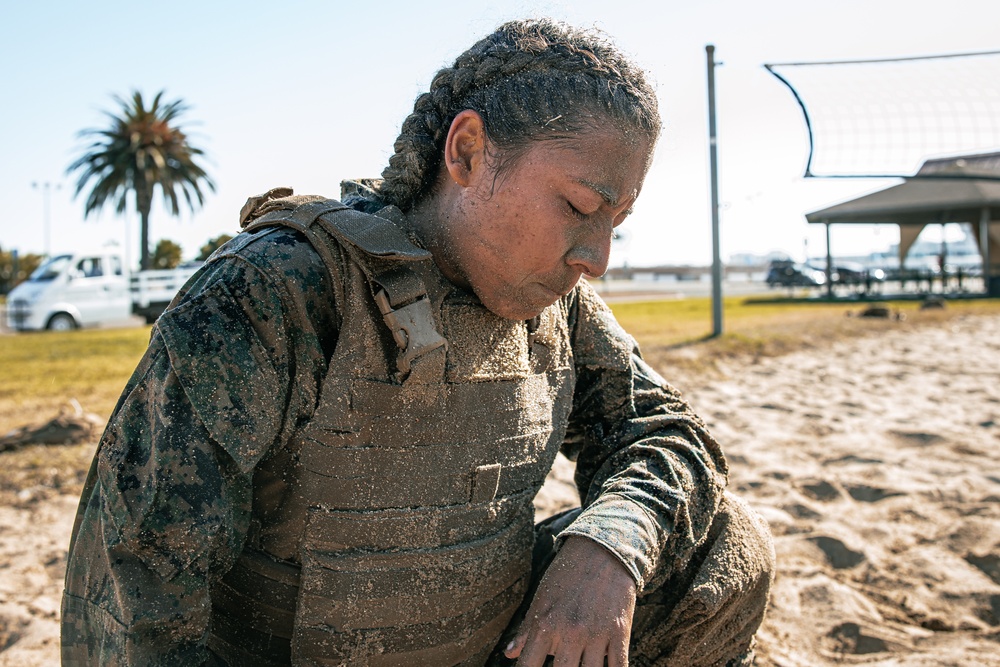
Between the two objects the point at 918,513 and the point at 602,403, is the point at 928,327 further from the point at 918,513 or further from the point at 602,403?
the point at 602,403

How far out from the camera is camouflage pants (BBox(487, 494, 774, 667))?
1.78 m

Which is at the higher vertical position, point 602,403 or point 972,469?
point 602,403

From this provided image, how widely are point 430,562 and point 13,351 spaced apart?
35.5 feet

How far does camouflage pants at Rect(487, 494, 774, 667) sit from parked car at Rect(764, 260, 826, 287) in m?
22.9

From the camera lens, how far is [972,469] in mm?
4059

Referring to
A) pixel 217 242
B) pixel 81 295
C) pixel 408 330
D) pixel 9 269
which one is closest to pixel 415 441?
pixel 408 330

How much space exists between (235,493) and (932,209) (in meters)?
27.1

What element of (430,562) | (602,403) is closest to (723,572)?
(602,403)

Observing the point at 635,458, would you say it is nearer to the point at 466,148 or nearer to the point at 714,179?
the point at 466,148

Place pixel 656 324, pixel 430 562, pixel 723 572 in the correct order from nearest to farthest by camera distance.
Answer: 1. pixel 430 562
2. pixel 723 572
3. pixel 656 324

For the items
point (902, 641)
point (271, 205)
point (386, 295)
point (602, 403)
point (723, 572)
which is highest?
point (271, 205)

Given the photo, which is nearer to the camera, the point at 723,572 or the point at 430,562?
the point at 430,562

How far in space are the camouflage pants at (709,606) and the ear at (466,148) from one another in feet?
2.73

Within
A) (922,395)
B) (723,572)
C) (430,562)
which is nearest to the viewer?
(430,562)
